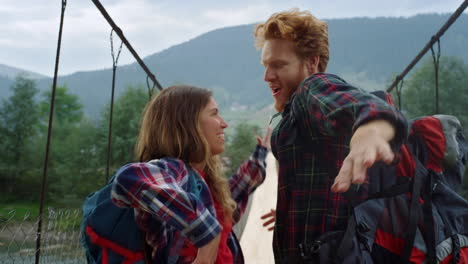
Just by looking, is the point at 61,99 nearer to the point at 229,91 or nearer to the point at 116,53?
the point at 116,53

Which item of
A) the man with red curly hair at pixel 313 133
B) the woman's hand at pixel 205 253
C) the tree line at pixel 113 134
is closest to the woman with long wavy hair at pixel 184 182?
the woman's hand at pixel 205 253

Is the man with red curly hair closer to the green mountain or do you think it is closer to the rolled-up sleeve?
the rolled-up sleeve

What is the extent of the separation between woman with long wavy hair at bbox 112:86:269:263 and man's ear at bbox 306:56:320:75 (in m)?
0.30

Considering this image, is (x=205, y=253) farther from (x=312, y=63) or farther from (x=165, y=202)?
(x=312, y=63)

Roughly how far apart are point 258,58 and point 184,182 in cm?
8723

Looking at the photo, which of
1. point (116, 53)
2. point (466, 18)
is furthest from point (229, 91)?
point (116, 53)

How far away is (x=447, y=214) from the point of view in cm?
66

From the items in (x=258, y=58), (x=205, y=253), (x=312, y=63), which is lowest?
(x=258, y=58)

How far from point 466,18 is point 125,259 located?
301 feet

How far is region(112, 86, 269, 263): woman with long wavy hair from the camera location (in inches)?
28.2

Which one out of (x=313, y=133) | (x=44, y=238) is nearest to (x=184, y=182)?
(x=313, y=133)

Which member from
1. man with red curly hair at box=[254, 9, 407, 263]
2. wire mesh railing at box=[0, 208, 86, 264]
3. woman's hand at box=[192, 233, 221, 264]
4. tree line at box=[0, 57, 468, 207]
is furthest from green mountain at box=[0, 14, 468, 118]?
woman's hand at box=[192, 233, 221, 264]

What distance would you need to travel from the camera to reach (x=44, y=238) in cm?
120

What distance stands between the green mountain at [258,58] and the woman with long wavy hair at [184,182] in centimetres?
6952
